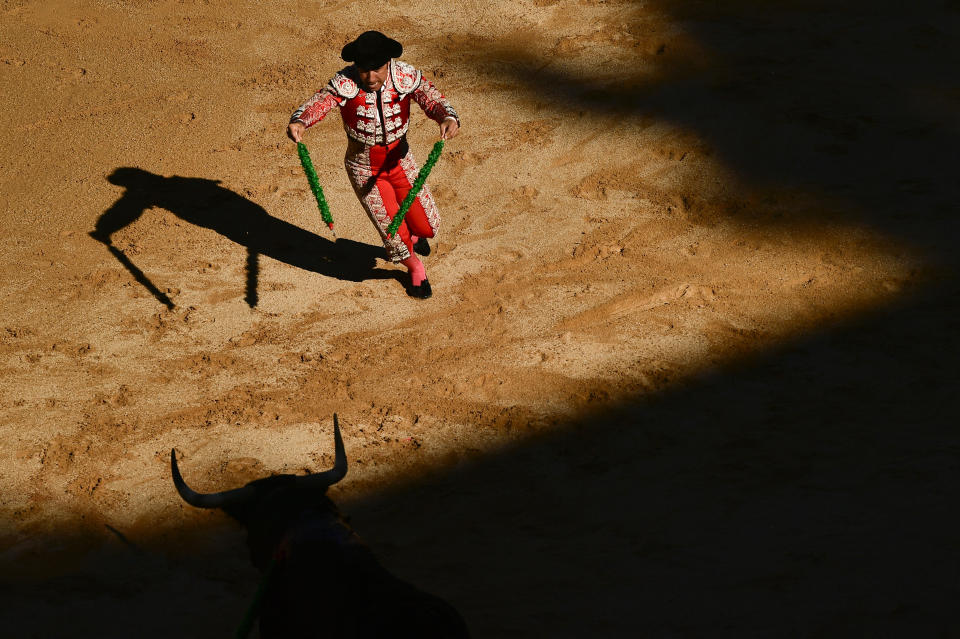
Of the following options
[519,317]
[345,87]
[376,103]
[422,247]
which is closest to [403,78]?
[376,103]

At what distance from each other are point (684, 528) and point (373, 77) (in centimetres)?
322

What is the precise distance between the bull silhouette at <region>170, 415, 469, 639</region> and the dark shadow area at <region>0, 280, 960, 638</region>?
2.55 feet

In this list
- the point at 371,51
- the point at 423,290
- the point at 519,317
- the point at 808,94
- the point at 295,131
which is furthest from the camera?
the point at 808,94

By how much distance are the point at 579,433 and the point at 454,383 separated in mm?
910

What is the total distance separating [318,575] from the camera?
2895 millimetres

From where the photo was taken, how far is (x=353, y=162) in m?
5.97

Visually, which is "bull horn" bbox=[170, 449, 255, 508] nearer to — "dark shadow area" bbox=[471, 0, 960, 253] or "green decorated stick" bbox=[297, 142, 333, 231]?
"green decorated stick" bbox=[297, 142, 333, 231]

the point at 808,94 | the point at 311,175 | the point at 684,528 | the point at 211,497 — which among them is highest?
the point at 211,497

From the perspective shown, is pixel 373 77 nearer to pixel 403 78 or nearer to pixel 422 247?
pixel 403 78

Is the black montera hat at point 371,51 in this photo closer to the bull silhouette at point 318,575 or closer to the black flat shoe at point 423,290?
the black flat shoe at point 423,290

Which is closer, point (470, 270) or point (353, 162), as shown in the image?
point (353, 162)

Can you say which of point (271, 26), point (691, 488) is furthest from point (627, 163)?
point (271, 26)

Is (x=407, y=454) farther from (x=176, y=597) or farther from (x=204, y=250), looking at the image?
(x=204, y=250)

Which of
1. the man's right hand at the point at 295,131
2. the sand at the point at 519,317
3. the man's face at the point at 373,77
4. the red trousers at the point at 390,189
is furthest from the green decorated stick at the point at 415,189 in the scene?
the man's right hand at the point at 295,131
